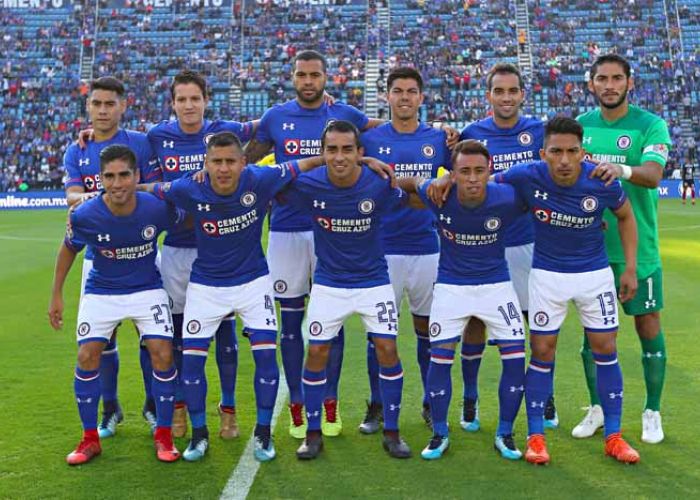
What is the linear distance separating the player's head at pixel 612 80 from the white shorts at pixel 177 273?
2.83 m

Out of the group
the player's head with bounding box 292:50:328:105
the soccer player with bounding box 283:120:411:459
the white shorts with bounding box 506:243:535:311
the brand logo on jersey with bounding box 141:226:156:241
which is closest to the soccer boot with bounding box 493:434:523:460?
the soccer player with bounding box 283:120:411:459

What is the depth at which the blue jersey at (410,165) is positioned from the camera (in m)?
5.56

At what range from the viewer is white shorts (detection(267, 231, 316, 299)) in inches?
222

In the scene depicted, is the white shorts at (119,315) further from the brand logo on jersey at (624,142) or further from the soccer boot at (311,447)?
the brand logo on jersey at (624,142)

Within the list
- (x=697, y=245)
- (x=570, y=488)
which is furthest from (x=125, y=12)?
(x=570, y=488)

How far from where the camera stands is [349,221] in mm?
4984

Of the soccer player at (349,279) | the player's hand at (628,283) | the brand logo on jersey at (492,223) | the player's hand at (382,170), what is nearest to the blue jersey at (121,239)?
the soccer player at (349,279)

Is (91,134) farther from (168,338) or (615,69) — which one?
(615,69)

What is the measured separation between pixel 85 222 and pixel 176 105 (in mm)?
1113

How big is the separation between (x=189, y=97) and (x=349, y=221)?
1.43 metres

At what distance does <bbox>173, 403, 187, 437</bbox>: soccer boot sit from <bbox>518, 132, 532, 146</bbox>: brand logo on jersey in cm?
286

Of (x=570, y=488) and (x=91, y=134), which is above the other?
(x=91, y=134)

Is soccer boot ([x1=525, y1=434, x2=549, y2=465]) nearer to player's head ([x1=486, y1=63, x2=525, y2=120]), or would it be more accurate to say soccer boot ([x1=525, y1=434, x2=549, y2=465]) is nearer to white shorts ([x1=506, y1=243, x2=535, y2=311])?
white shorts ([x1=506, y1=243, x2=535, y2=311])

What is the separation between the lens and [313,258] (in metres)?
5.68
